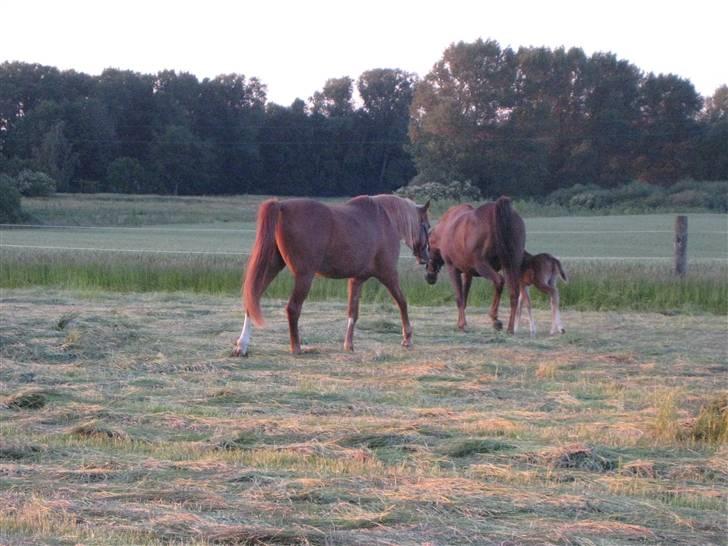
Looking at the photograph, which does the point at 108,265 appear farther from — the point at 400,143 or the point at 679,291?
the point at 400,143

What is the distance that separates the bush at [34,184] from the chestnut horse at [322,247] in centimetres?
4146

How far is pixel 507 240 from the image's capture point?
38.7ft

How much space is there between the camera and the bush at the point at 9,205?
37.6 meters

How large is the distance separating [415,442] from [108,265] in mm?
12891

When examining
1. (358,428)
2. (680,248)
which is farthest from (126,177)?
(358,428)

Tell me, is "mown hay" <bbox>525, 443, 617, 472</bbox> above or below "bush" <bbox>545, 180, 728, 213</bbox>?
below

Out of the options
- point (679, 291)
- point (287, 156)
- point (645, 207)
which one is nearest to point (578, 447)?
point (679, 291)

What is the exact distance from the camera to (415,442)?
5.59 metres

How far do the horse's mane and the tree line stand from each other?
46121 mm

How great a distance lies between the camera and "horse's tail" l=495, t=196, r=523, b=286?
38.7 feet

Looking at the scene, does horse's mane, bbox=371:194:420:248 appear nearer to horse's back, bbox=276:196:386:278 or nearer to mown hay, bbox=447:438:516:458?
horse's back, bbox=276:196:386:278

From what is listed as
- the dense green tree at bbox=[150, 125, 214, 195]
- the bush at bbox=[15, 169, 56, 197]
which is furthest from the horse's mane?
the dense green tree at bbox=[150, 125, 214, 195]

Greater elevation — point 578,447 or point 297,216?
point 297,216

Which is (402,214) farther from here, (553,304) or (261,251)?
(553,304)
